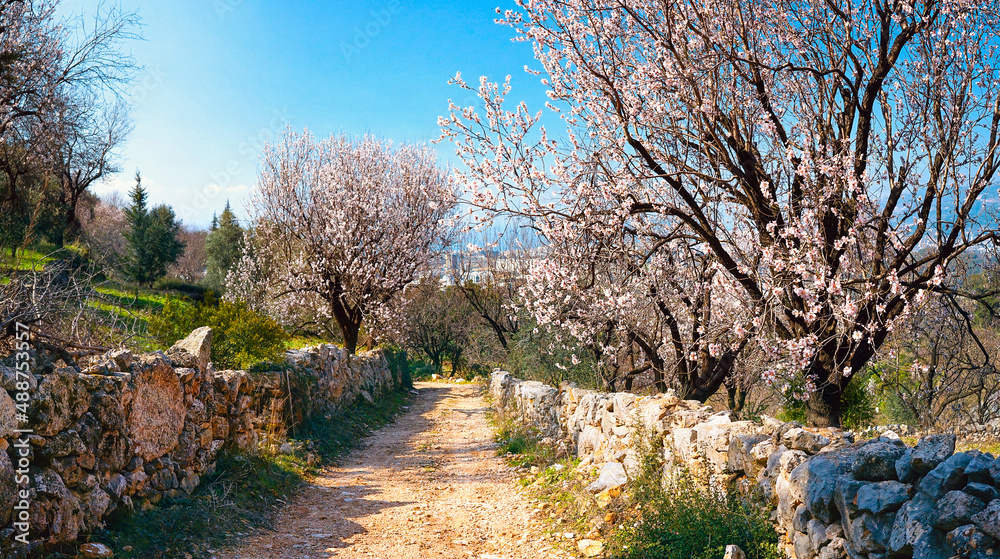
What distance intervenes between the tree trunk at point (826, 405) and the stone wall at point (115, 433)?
6.74 m

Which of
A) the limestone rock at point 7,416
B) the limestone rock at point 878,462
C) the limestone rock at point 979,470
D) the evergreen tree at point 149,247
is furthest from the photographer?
the evergreen tree at point 149,247

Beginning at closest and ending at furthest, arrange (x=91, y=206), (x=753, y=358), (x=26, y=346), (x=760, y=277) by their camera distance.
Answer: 1. (x=26, y=346)
2. (x=760, y=277)
3. (x=753, y=358)
4. (x=91, y=206)

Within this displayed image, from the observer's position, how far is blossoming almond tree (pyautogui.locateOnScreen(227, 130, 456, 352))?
17.2 meters

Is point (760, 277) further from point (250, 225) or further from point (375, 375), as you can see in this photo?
point (250, 225)

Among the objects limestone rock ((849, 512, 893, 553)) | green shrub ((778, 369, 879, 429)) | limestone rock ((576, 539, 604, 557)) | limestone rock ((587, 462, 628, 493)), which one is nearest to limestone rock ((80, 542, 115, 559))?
limestone rock ((576, 539, 604, 557))

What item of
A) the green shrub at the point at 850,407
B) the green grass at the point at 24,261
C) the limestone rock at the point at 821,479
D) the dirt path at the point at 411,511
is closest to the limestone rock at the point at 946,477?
the limestone rock at the point at 821,479

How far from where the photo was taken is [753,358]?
810 centimetres

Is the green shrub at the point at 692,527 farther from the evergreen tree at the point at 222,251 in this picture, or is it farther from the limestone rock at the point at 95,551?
the evergreen tree at the point at 222,251

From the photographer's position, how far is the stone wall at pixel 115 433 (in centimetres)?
369

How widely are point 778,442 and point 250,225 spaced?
18063mm

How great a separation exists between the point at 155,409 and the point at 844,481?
18.1ft

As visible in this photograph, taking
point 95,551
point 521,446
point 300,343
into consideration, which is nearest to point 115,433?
point 95,551

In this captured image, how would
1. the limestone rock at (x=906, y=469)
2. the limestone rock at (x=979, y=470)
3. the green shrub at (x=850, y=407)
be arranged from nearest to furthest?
the limestone rock at (x=979, y=470) → the limestone rock at (x=906, y=469) → the green shrub at (x=850, y=407)

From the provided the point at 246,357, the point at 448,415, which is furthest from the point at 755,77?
the point at 448,415
